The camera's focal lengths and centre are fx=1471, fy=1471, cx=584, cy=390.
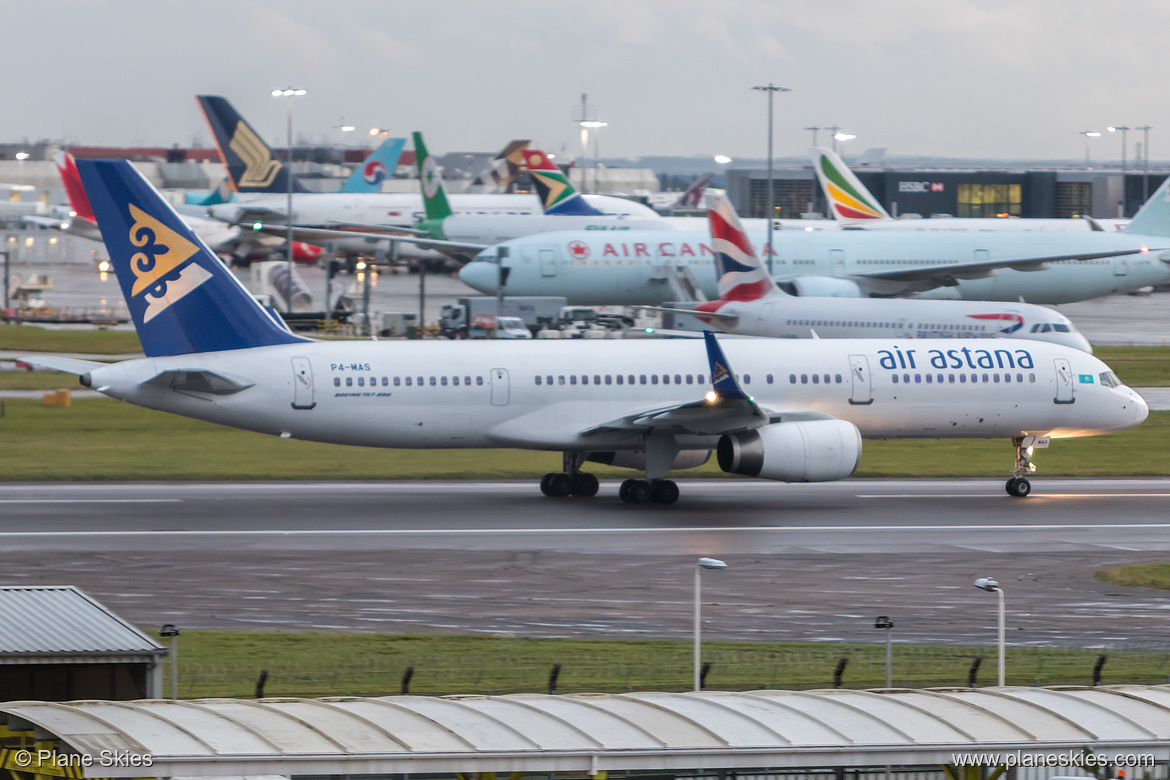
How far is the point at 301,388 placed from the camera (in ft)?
110

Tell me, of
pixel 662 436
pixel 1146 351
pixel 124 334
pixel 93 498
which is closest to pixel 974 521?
pixel 662 436

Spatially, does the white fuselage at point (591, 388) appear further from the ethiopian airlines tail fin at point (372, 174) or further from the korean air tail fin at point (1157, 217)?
the ethiopian airlines tail fin at point (372, 174)

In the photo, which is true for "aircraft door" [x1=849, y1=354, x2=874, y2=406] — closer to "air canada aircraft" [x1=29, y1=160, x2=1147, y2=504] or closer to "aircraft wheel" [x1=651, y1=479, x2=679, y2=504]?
"air canada aircraft" [x1=29, y1=160, x2=1147, y2=504]

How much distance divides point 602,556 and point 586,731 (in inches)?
687

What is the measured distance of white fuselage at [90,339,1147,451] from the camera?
3369 cm

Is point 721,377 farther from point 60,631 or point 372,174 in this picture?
point 372,174

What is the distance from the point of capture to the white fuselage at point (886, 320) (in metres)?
62.4

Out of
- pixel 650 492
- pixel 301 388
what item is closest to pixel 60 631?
pixel 301 388

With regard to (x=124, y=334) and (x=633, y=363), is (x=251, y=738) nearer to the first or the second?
(x=633, y=363)

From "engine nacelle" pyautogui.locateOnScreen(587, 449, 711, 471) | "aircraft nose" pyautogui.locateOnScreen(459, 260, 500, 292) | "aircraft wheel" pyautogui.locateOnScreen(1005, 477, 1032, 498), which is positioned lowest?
"aircraft wheel" pyautogui.locateOnScreen(1005, 477, 1032, 498)

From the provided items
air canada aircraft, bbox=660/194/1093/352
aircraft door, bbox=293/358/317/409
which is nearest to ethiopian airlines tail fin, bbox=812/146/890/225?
air canada aircraft, bbox=660/194/1093/352

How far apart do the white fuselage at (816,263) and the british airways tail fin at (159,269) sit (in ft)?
151

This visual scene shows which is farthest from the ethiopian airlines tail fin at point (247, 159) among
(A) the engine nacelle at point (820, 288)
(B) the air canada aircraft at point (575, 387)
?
(B) the air canada aircraft at point (575, 387)

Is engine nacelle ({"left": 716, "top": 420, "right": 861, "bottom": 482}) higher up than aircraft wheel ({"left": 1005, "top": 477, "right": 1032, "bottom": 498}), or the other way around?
engine nacelle ({"left": 716, "top": 420, "right": 861, "bottom": 482})
